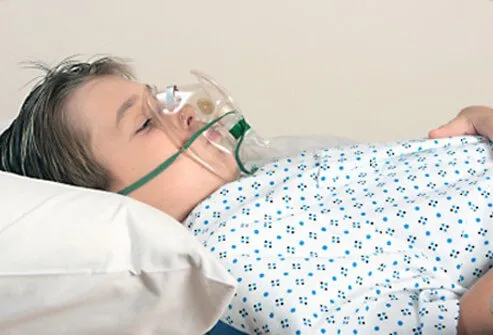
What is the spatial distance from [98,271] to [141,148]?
18.1 inches

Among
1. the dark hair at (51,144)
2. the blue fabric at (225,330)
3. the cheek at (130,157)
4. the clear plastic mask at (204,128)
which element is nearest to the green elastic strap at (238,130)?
the clear plastic mask at (204,128)

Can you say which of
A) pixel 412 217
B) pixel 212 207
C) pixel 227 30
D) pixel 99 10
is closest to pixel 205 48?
pixel 227 30

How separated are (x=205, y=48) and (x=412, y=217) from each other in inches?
33.6

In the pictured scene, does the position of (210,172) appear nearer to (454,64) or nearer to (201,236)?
(201,236)

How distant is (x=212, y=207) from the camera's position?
1148 millimetres

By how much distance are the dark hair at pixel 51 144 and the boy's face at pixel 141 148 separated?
0.05ft

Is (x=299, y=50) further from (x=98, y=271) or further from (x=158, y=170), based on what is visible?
(x=98, y=271)

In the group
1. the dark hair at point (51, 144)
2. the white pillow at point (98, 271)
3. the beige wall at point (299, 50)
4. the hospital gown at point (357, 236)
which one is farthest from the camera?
the beige wall at point (299, 50)

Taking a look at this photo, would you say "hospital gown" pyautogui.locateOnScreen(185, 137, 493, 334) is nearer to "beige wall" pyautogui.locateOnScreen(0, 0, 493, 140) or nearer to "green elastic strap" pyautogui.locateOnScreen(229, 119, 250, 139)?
"green elastic strap" pyautogui.locateOnScreen(229, 119, 250, 139)

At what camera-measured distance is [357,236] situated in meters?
1.08

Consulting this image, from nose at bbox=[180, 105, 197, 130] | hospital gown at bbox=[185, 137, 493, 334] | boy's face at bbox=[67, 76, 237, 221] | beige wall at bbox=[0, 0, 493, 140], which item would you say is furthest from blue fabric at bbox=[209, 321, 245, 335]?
beige wall at bbox=[0, 0, 493, 140]

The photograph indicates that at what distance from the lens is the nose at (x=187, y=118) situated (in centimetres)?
123

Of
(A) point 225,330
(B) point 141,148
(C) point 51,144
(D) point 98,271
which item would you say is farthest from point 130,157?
(D) point 98,271

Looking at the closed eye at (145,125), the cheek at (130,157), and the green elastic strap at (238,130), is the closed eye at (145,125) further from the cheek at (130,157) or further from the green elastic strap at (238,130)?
the green elastic strap at (238,130)
